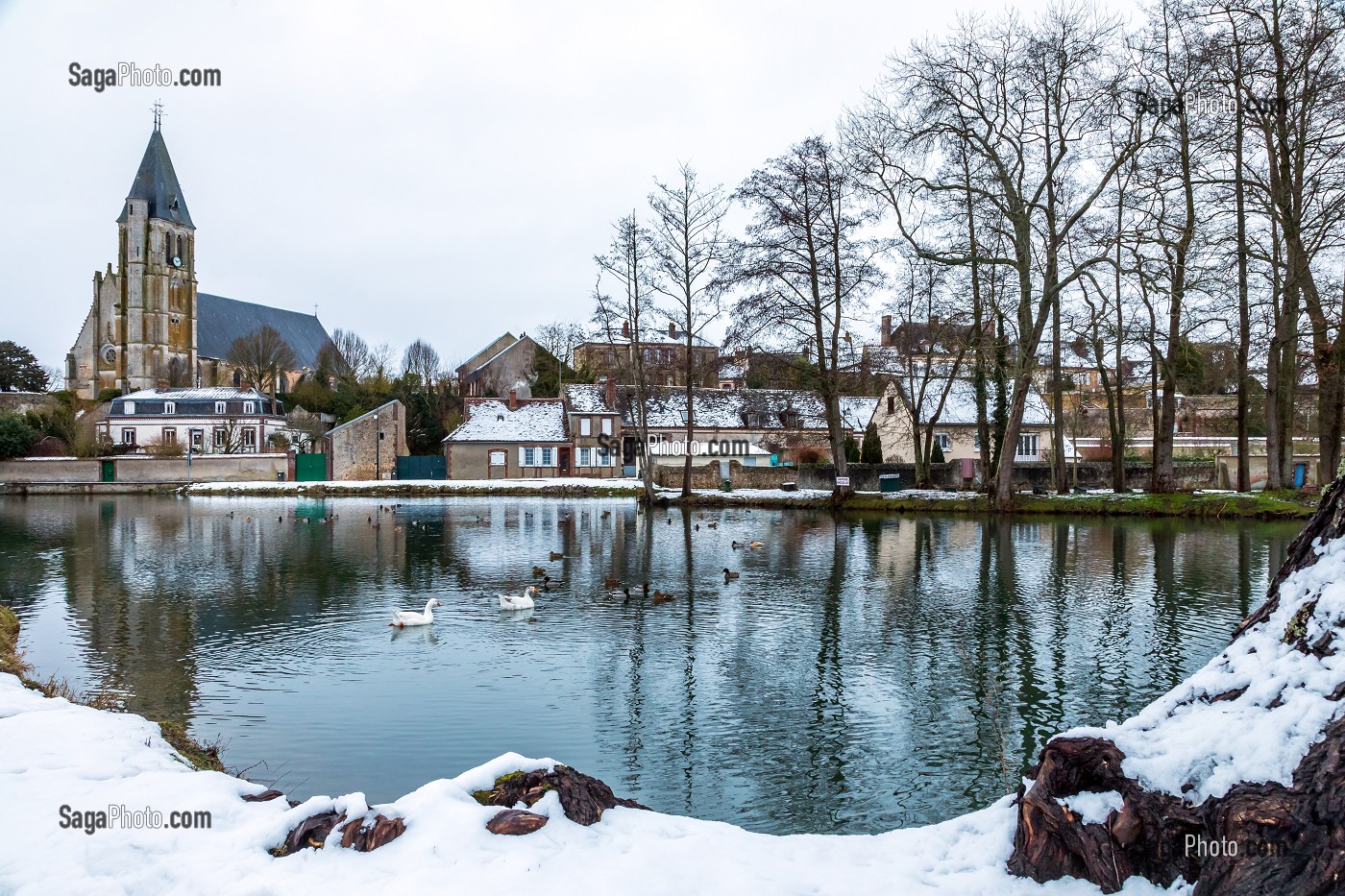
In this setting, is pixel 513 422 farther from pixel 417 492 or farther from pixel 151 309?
pixel 151 309

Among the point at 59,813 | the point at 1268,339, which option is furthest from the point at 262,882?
the point at 1268,339

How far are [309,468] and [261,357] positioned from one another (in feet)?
110

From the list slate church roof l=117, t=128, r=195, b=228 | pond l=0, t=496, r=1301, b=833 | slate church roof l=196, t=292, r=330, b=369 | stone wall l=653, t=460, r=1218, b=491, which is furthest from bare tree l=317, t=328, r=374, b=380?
pond l=0, t=496, r=1301, b=833

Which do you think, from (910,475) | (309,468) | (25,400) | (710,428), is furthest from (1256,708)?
(25,400)

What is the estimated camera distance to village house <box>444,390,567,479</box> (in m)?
57.5

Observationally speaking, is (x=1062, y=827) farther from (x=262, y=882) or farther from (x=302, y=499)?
(x=302, y=499)

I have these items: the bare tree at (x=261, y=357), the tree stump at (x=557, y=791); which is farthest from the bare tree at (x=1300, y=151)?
the bare tree at (x=261, y=357)

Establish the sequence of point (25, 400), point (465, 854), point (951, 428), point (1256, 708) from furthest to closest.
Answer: point (25, 400)
point (951, 428)
point (465, 854)
point (1256, 708)

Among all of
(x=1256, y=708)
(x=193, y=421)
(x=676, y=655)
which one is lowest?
(x=676, y=655)

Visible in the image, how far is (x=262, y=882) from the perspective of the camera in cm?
420

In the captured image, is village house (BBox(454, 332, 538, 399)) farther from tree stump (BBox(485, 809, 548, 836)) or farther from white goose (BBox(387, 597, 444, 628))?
tree stump (BBox(485, 809, 548, 836))

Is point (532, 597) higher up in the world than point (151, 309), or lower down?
lower down

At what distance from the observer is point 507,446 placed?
57.7 meters

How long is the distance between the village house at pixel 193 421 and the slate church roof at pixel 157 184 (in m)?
26.4
